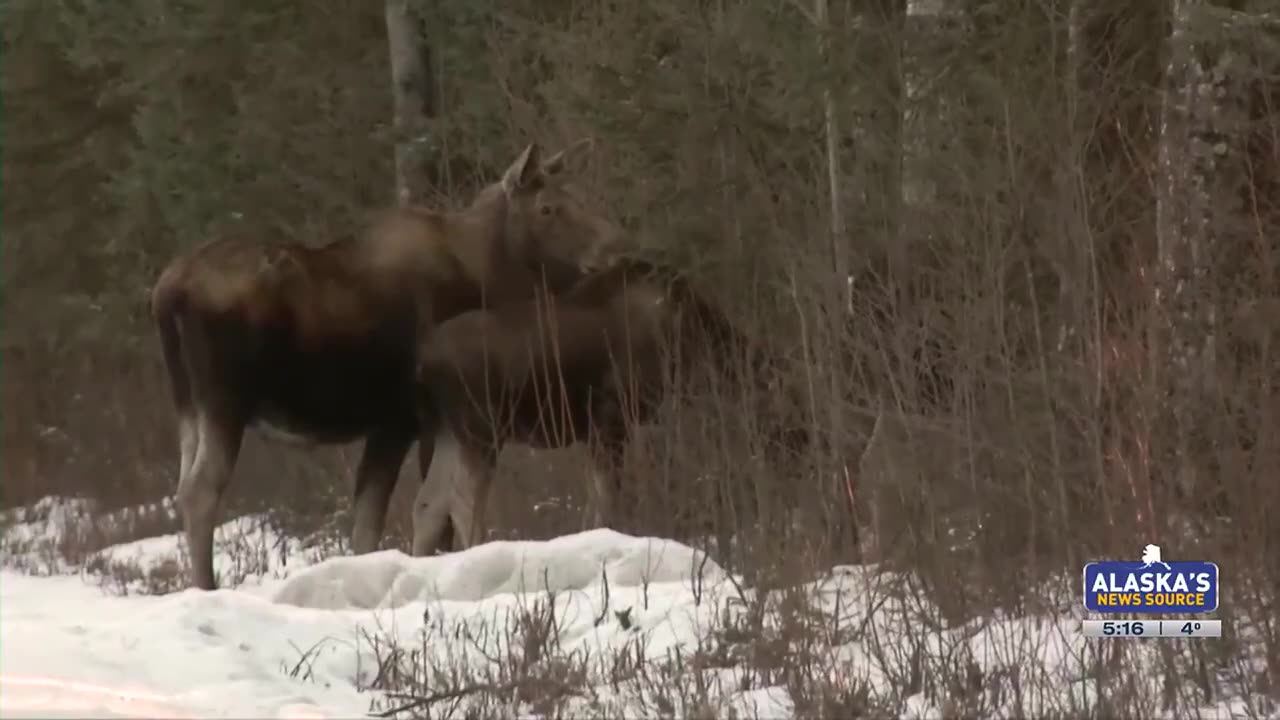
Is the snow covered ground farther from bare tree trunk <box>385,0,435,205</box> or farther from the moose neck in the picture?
bare tree trunk <box>385,0,435,205</box>

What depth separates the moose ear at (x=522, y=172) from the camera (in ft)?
34.6

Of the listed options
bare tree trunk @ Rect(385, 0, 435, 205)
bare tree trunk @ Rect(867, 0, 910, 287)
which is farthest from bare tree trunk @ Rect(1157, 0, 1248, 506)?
bare tree trunk @ Rect(385, 0, 435, 205)

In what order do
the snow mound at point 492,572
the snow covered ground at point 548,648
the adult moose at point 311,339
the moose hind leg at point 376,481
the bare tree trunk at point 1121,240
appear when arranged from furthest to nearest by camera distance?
the moose hind leg at point 376,481, the adult moose at point 311,339, the snow mound at point 492,572, the bare tree trunk at point 1121,240, the snow covered ground at point 548,648

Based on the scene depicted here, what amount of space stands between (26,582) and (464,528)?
2.63m

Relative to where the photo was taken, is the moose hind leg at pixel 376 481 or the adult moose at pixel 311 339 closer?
the adult moose at pixel 311 339

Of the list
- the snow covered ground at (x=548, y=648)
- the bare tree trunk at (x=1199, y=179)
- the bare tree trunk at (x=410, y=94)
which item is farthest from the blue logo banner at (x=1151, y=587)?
the bare tree trunk at (x=410, y=94)

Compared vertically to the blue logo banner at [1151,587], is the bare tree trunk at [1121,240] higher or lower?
higher

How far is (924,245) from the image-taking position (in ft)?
29.2

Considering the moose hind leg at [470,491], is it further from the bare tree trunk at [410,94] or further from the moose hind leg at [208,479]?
the bare tree trunk at [410,94]

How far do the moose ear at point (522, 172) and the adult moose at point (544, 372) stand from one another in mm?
1079

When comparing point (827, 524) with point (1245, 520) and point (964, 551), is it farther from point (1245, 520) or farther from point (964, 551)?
point (1245, 520)

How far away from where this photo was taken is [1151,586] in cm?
618

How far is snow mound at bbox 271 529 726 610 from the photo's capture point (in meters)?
7.69

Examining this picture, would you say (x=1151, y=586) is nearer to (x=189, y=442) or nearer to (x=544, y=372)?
(x=544, y=372)
